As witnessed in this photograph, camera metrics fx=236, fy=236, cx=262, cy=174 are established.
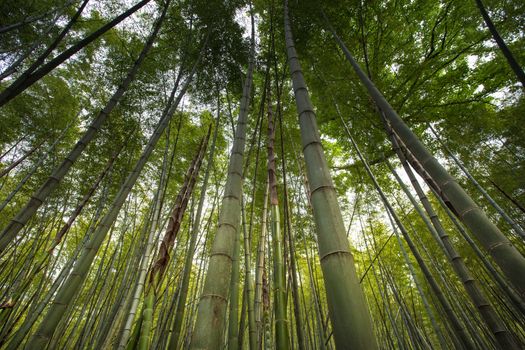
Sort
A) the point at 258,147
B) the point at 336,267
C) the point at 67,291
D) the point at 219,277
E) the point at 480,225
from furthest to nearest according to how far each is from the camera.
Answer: the point at 258,147, the point at 67,291, the point at 480,225, the point at 219,277, the point at 336,267

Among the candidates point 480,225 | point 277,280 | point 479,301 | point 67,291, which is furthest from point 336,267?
point 67,291

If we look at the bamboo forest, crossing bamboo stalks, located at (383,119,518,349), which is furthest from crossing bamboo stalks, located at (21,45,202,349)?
crossing bamboo stalks, located at (383,119,518,349)

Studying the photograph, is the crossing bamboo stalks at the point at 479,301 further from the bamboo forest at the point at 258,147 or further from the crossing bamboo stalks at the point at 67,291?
the crossing bamboo stalks at the point at 67,291

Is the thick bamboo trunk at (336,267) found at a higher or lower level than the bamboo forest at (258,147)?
lower

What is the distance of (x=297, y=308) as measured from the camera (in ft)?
6.61

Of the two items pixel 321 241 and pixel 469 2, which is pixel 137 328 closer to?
pixel 321 241

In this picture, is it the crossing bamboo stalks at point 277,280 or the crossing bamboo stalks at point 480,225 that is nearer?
the crossing bamboo stalks at point 480,225

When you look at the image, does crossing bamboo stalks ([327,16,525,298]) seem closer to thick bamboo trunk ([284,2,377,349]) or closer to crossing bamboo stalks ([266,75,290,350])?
thick bamboo trunk ([284,2,377,349])

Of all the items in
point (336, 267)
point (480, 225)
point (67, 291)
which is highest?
point (480, 225)

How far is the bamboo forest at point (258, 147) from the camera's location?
144 centimetres

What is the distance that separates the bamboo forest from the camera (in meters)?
1.44

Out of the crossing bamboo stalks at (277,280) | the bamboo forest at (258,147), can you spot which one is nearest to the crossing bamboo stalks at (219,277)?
the bamboo forest at (258,147)

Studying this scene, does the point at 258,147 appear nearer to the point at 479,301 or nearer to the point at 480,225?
the point at 480,225

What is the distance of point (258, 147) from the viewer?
9.22ft
